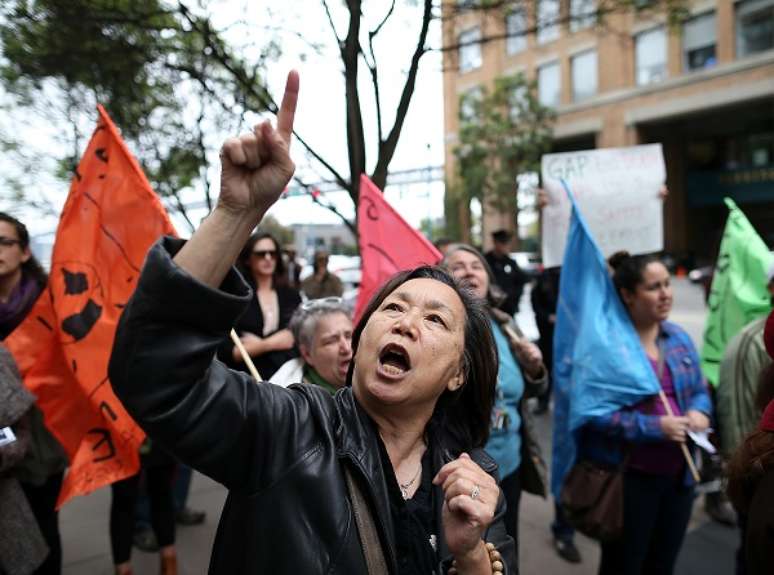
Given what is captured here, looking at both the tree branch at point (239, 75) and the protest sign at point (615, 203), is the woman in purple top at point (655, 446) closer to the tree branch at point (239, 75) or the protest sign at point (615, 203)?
the protest sign at point (615, 203)

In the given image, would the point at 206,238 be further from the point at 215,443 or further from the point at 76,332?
the point at 76,332

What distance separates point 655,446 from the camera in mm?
2672

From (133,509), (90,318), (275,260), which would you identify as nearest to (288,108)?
(90,318)

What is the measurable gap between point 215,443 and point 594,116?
99.4 ft

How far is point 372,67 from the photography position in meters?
4.05

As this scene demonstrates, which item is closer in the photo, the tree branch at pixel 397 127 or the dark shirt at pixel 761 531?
the dark shirt at pixel 761 531

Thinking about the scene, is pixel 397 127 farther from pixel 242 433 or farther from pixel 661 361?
pixel 242 433

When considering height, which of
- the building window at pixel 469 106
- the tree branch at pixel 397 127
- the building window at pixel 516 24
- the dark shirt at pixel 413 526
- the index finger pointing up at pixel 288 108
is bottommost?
the dark shirt at pixel 413 526

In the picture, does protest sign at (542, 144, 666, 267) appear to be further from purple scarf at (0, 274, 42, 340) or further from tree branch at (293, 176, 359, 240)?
purple scarf at (0, 274, 42, 340)

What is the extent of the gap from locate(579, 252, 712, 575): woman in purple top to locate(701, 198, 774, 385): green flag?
1205mm

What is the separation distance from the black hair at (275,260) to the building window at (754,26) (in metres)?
25.2

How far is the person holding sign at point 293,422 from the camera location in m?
1.00

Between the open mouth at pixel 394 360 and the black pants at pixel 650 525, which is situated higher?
the open mouth at pixel 394 360

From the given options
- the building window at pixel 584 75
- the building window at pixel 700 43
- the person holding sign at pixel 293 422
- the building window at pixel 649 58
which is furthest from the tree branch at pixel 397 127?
the building window at pixel 584 75
